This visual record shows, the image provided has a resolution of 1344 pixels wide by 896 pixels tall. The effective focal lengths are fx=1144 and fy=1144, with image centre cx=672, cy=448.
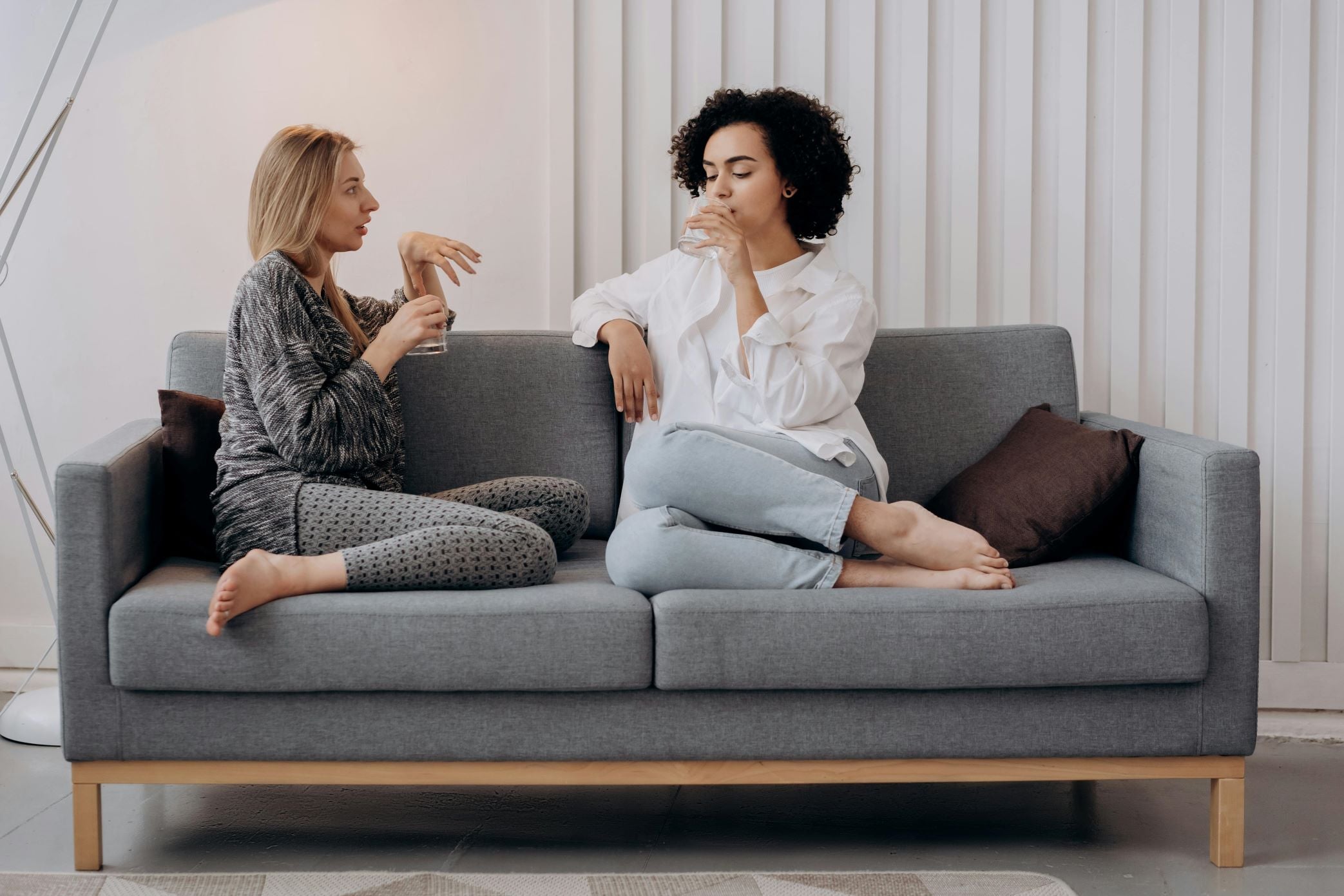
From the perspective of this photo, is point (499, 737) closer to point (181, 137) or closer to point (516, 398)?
point (516, 398)

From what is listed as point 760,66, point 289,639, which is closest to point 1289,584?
point 760,66

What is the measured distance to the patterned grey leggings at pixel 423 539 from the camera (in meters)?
1.70

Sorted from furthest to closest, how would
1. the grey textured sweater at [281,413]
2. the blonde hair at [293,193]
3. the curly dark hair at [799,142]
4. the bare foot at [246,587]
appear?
the curly dark hair at [799,142] → the blonde hair at [293,193] → the grey textured sweater at [281,413] → the bare foot at [246,587]

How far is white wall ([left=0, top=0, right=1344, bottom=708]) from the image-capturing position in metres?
2.53

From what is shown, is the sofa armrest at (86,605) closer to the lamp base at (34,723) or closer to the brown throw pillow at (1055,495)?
→ the lamp base at (34,723)

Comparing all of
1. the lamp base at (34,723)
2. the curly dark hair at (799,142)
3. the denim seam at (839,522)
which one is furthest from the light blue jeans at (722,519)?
the lamp base at (34,723)

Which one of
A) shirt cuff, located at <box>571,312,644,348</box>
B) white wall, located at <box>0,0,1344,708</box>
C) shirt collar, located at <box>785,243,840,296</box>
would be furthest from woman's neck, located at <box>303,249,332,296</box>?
shirt collar, located at <box>785,243,840,296</box>

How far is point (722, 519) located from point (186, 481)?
0.90 m

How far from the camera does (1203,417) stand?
2564 millimetres

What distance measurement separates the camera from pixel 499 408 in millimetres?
2250

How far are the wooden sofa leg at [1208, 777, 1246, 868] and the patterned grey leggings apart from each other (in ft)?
3.48

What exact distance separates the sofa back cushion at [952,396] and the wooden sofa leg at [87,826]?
147 centimetres

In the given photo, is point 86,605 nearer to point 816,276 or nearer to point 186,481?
point 186,481

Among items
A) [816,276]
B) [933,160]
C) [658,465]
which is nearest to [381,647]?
[658,465]
